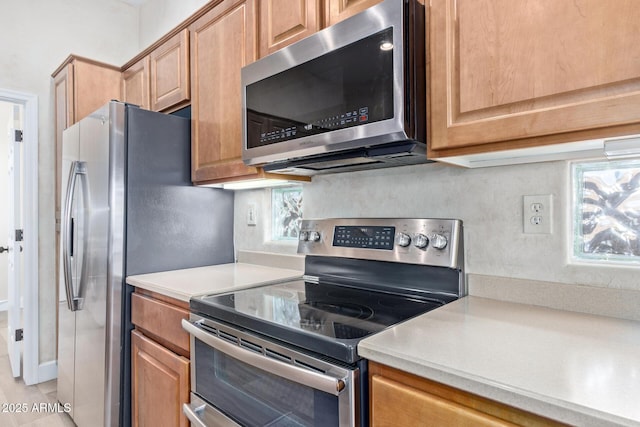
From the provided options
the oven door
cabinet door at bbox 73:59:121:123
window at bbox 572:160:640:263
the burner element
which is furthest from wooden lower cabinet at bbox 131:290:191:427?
cabinet door at bbox 73:59:121:123

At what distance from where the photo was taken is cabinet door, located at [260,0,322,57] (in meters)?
1.35

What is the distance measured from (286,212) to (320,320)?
99 cm

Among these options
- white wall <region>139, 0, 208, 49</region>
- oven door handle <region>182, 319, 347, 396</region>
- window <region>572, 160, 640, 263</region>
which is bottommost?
oven door handle <region>182, 319, 347, 396</region>

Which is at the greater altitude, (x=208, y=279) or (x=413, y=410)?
(x=208, y=279)

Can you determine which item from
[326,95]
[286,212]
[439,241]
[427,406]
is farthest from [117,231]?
[427,406]

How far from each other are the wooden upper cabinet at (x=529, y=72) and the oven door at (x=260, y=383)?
2.23 feet

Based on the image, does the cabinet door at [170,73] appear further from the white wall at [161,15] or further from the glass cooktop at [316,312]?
the glass cooktop at [316,312]

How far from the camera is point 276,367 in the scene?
967 mm

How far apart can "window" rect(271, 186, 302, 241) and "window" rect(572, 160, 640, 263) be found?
1160 mm

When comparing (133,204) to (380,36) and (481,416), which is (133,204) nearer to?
(380,36)

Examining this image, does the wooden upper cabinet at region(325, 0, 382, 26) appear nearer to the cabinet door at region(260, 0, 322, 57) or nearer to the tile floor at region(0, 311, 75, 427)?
the cabinet door at region(260, 0, 322, 57)

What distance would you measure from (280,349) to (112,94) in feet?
7.82

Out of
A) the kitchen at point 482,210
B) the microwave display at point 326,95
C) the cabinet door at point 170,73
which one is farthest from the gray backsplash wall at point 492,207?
the cabinet door at point 170,73

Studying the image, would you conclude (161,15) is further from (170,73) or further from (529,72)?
(529,72)
